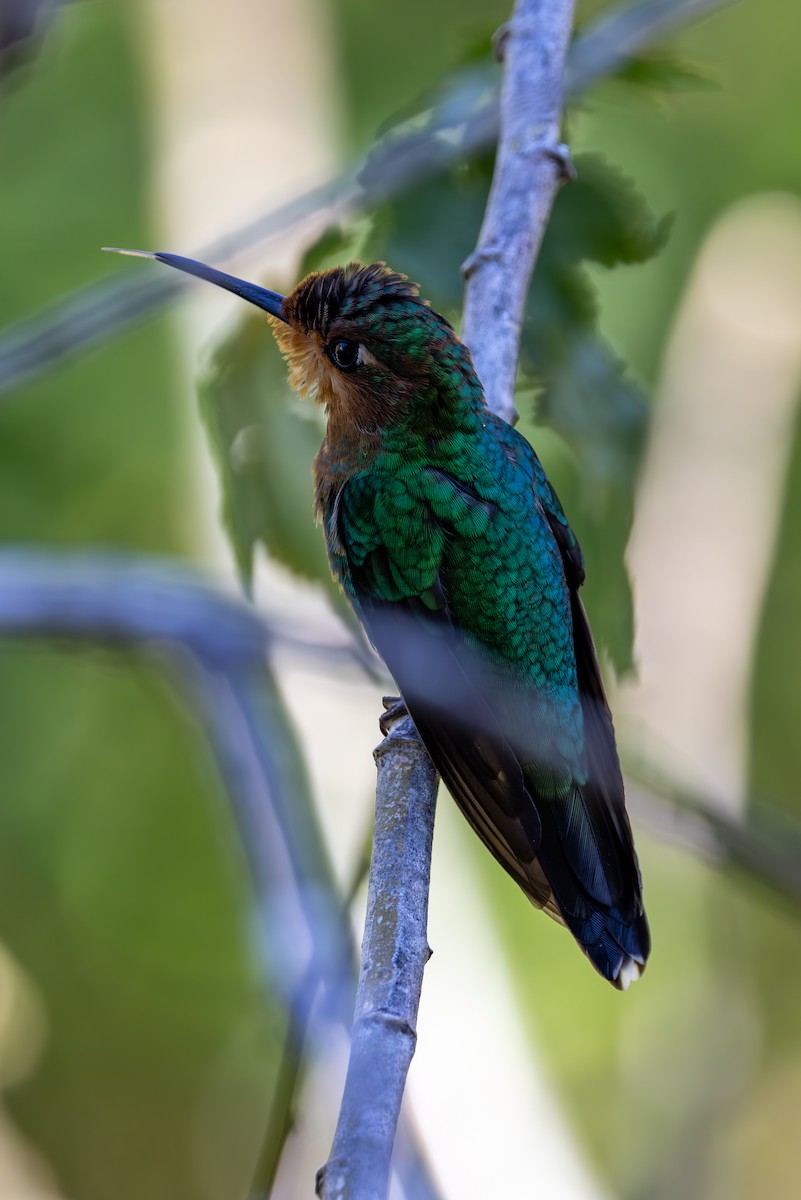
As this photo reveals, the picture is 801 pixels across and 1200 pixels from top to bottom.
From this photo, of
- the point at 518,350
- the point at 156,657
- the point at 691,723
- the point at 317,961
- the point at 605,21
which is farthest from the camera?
the point at 691,723

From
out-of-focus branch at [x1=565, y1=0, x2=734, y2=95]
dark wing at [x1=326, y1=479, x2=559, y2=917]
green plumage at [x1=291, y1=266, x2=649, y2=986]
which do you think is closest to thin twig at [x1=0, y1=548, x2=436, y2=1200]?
dark wing at [x1=326, y1=479, x2=559, y2=917]

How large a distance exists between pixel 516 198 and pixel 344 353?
0.59 m

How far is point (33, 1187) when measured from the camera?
6.03 metres

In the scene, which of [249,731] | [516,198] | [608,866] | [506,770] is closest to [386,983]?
[249,731]

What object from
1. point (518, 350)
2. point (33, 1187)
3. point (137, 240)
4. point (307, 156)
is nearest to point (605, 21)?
point (518, 350)

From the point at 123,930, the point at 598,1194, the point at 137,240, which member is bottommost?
the point at 123,930

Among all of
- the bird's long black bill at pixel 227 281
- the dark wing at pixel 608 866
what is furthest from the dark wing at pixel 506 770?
the bird's long black bill at pixel 227 281

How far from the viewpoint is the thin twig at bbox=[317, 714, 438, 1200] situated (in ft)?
5.10

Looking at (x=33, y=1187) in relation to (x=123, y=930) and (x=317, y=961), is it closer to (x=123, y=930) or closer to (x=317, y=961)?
(x=123, y=930)

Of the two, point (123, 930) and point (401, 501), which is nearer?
point (401, 501)

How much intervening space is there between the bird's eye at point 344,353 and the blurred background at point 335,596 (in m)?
0.17

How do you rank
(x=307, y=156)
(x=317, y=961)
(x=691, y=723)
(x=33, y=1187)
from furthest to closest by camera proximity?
(x=33, y=1187)
(x=307, y=156)
(x=691, y=723)
(x=317, y=961)

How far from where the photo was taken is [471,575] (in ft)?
10.4

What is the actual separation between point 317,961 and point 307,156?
4.10 metres
